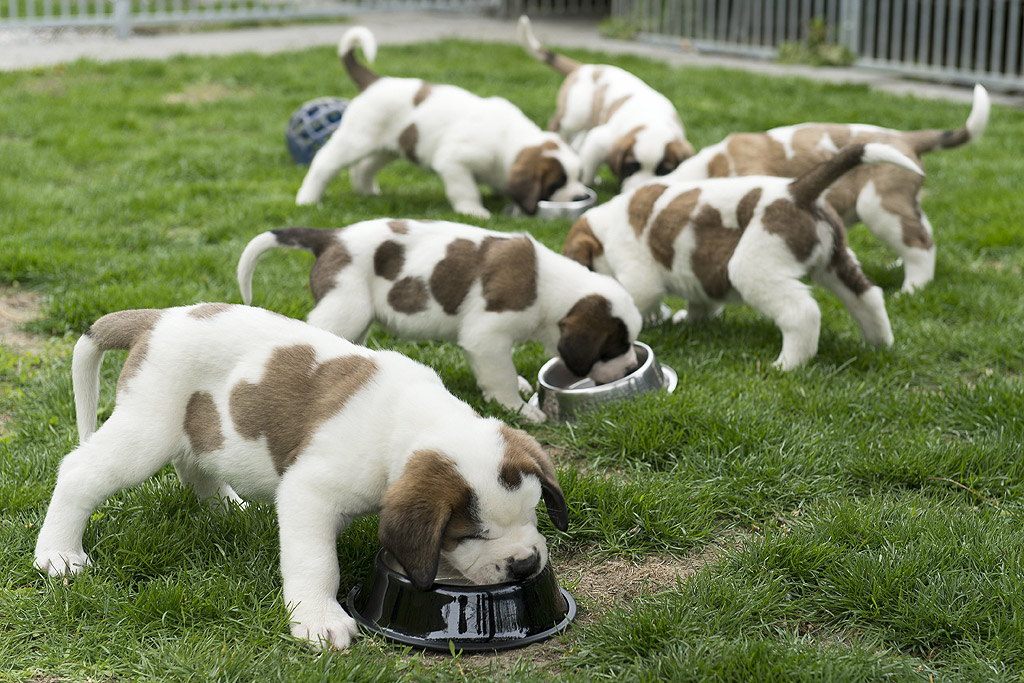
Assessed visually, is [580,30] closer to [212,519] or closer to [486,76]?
[486,76]

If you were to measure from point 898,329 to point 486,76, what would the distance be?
26.7ft

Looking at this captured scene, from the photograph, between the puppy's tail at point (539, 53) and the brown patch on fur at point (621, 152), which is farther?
the puppy's tail at point (539, 53)

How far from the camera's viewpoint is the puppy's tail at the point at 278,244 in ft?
14.8

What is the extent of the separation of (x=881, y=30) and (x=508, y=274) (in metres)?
12.3

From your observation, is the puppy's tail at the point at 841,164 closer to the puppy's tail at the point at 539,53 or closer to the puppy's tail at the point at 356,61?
the puppy's tail at the point at 356,61

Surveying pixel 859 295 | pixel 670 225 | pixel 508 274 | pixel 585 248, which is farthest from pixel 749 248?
pixel 508 274

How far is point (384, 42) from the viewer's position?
1616 centimetres

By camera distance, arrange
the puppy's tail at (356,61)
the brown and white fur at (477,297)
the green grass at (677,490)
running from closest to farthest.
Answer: the green grass at (677,490) < the brown and white fur at (477,297) < the puppy's tail at (356,61)

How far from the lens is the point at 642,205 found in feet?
18.4

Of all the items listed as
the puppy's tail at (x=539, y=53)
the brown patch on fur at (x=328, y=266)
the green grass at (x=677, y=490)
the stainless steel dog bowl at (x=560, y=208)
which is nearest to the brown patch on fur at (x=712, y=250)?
the green grass at (x=677, y=490)

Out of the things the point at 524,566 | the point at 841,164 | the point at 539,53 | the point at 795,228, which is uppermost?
the point at 539,53

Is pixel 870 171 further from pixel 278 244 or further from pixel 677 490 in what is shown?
pixel 278 244

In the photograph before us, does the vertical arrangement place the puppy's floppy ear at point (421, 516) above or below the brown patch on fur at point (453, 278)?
below

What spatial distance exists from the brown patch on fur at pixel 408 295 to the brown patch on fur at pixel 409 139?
3.14 metres
